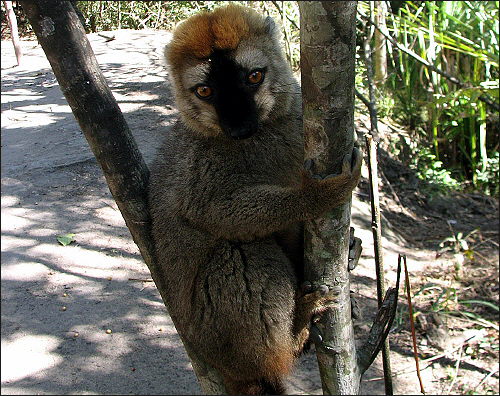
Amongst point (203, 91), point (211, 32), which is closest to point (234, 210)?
point (203, 91)

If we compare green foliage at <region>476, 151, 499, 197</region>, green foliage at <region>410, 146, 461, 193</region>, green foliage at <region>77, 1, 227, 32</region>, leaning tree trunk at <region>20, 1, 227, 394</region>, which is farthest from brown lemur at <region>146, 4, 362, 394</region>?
green foliage at <region>476, 151, 499, 197</region>

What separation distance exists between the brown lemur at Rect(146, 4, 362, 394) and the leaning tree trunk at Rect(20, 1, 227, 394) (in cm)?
16

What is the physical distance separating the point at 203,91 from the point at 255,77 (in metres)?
0.35

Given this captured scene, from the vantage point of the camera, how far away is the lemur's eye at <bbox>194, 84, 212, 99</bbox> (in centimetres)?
306

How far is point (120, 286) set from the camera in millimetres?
5316

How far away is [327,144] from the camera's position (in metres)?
2.22

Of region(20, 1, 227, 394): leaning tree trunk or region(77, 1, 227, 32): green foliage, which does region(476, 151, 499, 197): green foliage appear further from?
region(20, 1, 227, 394): leaning tree trunk

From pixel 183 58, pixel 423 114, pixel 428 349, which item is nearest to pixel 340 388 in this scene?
pixel 183 58

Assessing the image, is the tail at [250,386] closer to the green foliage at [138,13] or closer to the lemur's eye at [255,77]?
A: the lemur's eye at [255,77]

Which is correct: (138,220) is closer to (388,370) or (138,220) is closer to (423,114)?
(388,370)

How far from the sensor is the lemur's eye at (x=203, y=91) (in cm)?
306

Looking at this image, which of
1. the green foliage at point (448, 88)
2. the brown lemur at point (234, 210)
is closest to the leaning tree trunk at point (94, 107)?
the brown lemur at point (234, 210)

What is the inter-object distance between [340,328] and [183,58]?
6.67ft

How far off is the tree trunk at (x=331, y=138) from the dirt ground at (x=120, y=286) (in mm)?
2084
